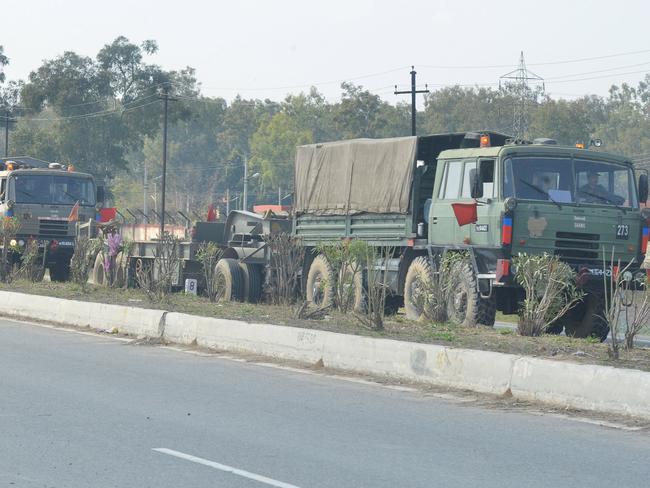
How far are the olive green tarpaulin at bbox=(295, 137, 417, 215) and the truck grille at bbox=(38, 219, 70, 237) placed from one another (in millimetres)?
8863

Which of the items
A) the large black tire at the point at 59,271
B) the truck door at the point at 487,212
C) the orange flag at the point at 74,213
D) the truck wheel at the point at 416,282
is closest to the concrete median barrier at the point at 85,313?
the truck wheel at the point at 416,282

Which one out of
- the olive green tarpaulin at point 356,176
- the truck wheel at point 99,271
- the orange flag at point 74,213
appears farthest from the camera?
the orange flag at point 74,213

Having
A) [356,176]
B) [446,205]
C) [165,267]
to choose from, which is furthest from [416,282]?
[165,267]

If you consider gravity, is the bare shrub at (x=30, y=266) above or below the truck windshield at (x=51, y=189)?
below

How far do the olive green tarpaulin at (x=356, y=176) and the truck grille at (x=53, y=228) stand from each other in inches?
349

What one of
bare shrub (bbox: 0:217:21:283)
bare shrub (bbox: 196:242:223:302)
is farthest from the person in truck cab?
bare shrub (bbox: 0:217:21:283)

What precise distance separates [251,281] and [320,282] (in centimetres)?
285

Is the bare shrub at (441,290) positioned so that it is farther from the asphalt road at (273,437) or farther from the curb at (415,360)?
the asphalt road at (273,437)

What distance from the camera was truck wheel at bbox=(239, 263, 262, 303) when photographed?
893 inches

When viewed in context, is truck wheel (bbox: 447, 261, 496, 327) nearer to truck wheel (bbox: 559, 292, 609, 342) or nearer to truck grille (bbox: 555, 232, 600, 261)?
truck grille (bbox: 555, 232, 600, 261)

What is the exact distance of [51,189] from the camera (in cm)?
2970

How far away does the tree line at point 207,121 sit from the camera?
7456cm

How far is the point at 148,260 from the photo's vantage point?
85.4ft

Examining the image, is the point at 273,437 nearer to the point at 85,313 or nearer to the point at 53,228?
the point at 85,313
